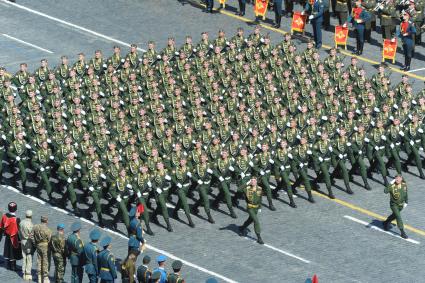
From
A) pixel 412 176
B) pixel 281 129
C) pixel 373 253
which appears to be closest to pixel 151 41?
pixel 281 129

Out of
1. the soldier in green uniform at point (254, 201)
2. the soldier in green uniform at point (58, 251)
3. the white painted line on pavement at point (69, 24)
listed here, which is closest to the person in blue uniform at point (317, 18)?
the white painted line on pavement at point (69, 24)

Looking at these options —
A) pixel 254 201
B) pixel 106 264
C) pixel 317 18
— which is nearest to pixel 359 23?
pixel 317 18

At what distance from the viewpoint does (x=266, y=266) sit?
44188mm

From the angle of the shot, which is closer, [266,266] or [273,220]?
[266,266]

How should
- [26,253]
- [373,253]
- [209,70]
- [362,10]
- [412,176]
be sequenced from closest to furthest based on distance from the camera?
[26,253]
[373,253]
[412,176]
[209,70]
[362,10]

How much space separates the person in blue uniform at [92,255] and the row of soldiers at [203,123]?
5455 mm

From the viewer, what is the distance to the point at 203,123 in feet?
167

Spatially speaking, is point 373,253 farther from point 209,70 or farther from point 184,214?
point 209,70

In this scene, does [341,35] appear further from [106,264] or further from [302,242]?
[106,264]

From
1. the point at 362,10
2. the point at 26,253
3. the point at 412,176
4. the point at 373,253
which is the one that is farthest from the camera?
the point at 362,10

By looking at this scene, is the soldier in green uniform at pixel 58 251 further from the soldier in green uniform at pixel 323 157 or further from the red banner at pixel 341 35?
the red banner at pixel 341 35

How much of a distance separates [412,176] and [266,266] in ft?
30.8

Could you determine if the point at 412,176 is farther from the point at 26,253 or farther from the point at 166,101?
the point at 26,253

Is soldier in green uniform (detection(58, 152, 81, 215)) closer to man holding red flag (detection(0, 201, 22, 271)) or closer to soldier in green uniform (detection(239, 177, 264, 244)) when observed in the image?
man holding red flag (detection(0, 201, 22, 271))
